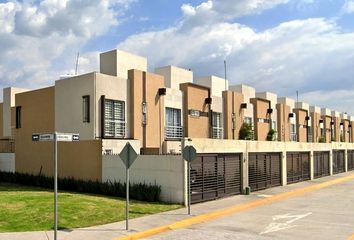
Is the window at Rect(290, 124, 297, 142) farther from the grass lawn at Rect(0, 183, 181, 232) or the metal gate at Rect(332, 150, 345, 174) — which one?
the grass lawn at Rect(0, 183, 181, 232)

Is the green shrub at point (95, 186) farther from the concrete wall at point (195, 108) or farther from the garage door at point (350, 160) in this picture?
the garage door at point (350, 160)

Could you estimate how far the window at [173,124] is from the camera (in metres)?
28.2

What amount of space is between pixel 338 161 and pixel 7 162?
114ft

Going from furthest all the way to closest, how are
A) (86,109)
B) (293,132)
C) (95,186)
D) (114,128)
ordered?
(293,132) < (114,128) < (86,109) < (95,186)

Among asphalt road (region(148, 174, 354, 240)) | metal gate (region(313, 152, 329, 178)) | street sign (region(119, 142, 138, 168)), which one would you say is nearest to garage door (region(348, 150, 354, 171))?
metal gate (region(313, 152, 329, 178))

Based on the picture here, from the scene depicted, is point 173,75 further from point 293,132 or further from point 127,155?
point 293,132

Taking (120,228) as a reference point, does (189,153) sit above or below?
above

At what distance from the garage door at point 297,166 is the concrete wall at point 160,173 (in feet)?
49.2

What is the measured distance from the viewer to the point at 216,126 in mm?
33594

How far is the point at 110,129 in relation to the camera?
79.5 feet

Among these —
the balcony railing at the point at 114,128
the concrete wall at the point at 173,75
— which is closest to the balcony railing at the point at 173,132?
the concrete wall at the point at 173,75

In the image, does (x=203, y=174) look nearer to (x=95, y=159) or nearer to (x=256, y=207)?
(x=256, y=207)

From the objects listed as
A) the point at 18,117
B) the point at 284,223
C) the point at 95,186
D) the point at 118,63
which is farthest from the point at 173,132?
the point at 284,223

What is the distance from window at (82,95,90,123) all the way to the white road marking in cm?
1187
